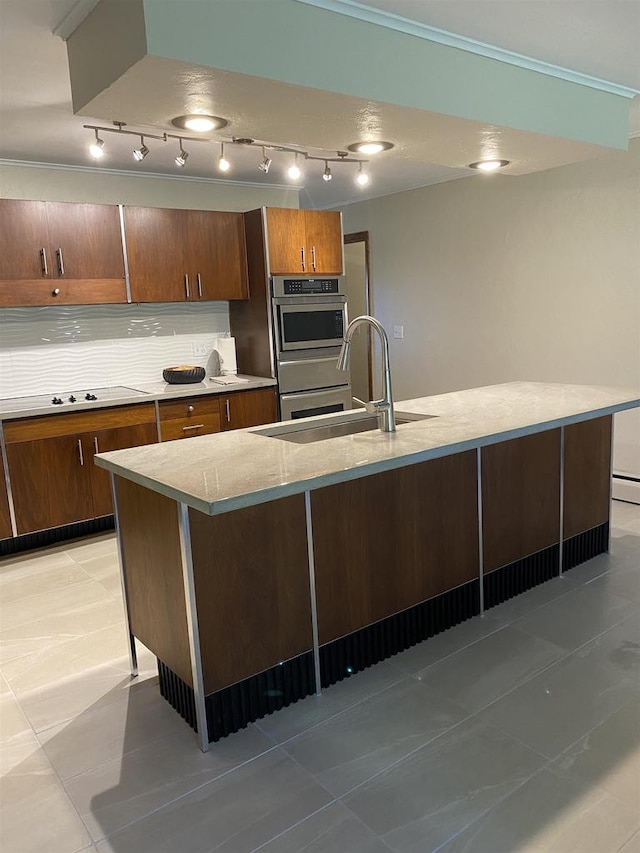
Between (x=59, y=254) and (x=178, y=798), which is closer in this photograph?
(x=178, y=798)

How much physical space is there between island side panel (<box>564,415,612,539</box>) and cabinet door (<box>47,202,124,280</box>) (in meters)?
3.14

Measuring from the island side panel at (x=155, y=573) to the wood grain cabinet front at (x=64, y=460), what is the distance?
5.77 feet

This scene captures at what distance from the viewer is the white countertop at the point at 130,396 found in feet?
13.0

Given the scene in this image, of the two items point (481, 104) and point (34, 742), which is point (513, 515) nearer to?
point (481, 104)

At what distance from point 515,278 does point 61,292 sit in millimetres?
3376

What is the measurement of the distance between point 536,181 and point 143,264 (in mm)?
2971

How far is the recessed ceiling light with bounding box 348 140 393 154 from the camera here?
9.64 ft

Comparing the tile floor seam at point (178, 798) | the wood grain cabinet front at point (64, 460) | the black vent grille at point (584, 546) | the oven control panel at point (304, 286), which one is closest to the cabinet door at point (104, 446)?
the wood grain cabinet front at point (64, 460)

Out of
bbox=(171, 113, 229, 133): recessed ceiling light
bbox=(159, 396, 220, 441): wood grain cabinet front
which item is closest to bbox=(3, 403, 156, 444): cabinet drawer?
bbox=(159, 396, 220, 441): wood grain cabinet front

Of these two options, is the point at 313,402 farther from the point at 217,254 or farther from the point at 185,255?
the point at 185,255

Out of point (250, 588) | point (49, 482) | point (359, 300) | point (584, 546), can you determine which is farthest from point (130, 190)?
point (584, 546)

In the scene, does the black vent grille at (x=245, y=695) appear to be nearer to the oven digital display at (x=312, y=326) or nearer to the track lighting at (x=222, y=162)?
the track lighting at (x=222, y=162)

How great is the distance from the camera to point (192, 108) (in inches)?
90.4

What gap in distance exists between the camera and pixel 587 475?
11.4ft
